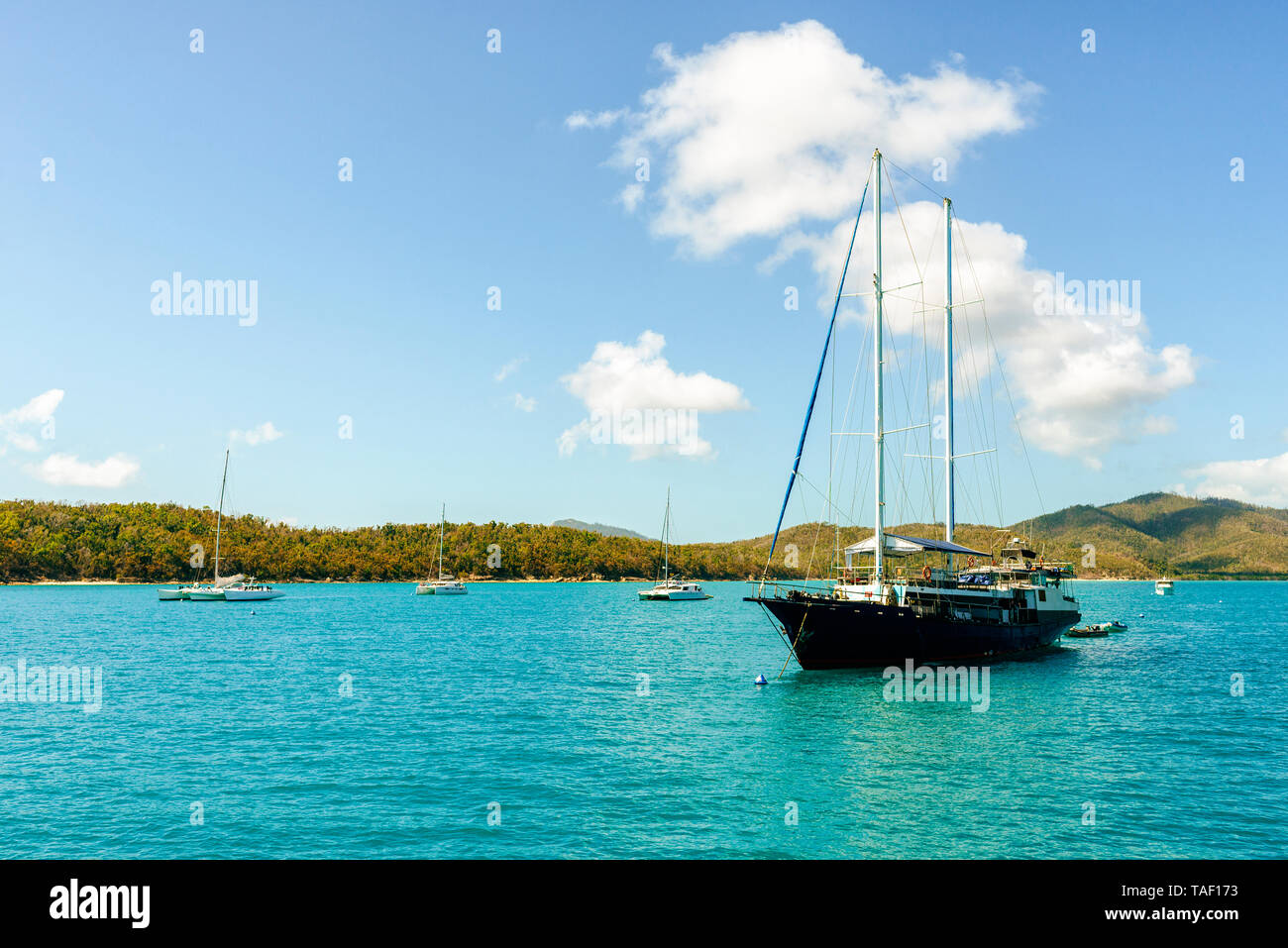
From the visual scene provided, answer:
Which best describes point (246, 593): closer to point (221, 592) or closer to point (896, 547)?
point (221, 592)

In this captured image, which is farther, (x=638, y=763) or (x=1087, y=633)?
(x=1087, y=633)

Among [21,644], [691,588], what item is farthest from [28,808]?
[691,588]

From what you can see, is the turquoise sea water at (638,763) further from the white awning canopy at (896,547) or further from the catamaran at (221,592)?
the catamaran at (221,592)

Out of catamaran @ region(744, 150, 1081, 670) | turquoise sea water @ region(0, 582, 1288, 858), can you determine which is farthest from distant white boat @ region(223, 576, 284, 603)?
catamaran @ region(744, 150, 1081, 670)

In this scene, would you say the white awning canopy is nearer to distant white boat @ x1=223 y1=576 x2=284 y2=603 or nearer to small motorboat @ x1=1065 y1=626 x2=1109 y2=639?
small motorboat @ x1=1065 y1=626 x2=1109 y2=639

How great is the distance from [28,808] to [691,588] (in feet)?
439

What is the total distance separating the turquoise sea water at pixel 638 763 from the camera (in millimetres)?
18281

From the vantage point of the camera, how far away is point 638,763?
25219 mm

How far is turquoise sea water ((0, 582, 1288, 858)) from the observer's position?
60.0 feet

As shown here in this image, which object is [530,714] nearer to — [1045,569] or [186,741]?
[186,741]

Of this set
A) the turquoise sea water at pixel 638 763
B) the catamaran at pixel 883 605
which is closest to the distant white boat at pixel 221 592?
the turquoise sea water at pixel 638 763

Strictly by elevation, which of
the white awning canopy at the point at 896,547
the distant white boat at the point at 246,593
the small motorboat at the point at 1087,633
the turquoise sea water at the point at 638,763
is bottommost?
the distant white boat at the point at 246,593

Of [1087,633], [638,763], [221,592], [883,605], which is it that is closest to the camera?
[638,763]

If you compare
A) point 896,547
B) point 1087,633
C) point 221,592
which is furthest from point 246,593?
point 1087,633
